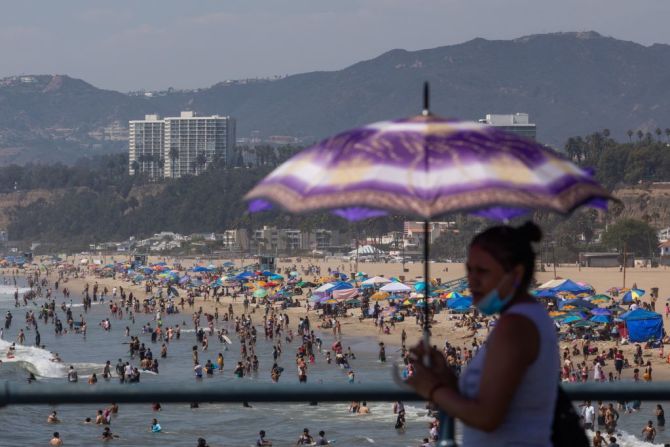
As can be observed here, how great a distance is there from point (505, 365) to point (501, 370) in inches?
0.7

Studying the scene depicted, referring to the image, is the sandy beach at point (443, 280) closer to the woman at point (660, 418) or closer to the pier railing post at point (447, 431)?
the woman at point (660, 418)

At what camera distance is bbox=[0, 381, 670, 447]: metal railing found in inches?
153

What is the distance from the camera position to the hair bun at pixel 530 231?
3.43 meters

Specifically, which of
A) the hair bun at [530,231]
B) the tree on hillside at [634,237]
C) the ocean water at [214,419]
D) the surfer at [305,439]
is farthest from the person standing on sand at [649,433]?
the tree on hillside at [634,237]

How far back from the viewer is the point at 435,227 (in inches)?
5787

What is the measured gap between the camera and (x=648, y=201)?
5330 inches

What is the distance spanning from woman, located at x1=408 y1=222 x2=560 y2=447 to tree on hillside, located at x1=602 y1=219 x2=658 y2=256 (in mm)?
103794

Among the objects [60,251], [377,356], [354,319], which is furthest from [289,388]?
[60,251]

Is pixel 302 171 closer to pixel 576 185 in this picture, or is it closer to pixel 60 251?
pixel 576 185

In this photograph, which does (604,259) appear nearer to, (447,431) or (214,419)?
(214,419)

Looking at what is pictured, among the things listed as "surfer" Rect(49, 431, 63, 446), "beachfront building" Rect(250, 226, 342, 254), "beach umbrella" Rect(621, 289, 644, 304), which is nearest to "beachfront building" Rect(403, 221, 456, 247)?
"beachfront building" Rect(250, 226, 342, 254)

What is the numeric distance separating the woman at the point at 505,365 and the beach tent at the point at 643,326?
121 ft

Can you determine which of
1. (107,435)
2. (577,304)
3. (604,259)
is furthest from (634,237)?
(107,435)

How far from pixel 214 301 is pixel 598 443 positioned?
61.2 m
